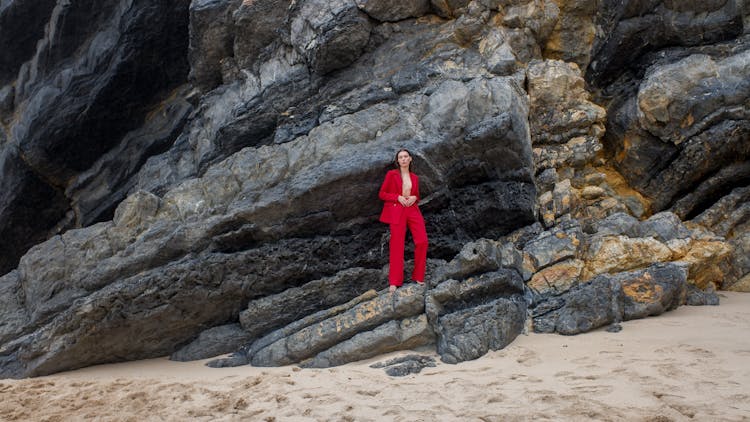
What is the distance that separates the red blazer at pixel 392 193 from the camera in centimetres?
834

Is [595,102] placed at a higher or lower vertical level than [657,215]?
higher

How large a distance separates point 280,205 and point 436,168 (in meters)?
2.74

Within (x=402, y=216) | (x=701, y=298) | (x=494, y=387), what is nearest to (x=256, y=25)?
(x=402, y=216)

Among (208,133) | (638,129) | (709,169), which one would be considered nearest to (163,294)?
(208,133)

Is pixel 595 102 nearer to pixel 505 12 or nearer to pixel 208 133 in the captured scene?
pixel 505 12

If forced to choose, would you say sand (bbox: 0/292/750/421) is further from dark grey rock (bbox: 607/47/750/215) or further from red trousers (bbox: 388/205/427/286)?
dark grey rock (bbox: 607/47/750/215)

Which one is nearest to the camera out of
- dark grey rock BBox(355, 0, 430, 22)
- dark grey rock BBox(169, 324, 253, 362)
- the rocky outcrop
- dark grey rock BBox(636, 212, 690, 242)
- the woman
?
the woman

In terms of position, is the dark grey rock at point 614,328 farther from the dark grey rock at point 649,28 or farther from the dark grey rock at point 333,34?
the dark grey rock at point 333,34

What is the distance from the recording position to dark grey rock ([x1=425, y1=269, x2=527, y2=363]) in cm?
706

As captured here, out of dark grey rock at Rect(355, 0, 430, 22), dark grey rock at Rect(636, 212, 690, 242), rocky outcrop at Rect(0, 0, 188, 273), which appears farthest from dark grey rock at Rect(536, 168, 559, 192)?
rocky outcrop at Rect(0, 0, 188, 273)

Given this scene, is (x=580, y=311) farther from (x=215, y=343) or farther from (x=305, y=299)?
(x=215, y=343)

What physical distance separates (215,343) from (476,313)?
4379 millimetres

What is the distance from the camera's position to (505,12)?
10.7 meters

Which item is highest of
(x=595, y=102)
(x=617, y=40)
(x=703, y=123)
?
(x=617, y=40)
